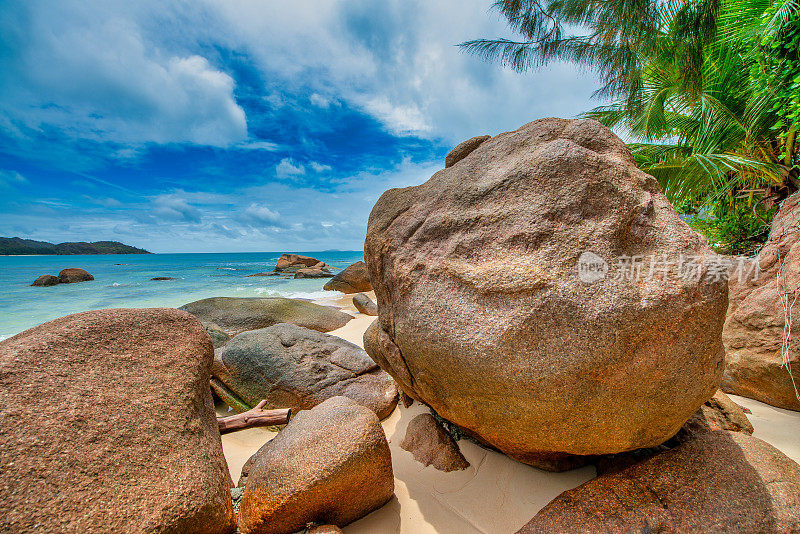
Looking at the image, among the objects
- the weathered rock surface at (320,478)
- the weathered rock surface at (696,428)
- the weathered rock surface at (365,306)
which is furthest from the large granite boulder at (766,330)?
the weathered rock surface at (365,306)

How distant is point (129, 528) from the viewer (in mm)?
1486

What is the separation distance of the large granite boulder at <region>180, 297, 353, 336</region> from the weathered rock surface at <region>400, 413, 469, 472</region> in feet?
17.0

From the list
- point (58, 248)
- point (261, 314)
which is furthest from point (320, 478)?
point (58, 248)

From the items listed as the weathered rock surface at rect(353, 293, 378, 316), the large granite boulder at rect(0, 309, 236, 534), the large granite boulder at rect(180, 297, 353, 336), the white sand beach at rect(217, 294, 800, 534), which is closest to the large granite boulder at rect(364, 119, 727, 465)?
the white sand beach at rect(217, 294, 800, 534)

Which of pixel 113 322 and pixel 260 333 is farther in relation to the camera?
pixel 260 333

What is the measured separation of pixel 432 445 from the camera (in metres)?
2.59

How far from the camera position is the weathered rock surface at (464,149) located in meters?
2.80

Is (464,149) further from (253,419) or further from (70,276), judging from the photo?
(70,276)

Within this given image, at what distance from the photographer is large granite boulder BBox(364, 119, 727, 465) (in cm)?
156

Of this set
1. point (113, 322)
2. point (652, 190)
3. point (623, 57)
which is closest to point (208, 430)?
point (113, 322)

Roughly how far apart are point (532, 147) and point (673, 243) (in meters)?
0.97

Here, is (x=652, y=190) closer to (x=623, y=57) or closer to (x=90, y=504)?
(x=90, y=504)

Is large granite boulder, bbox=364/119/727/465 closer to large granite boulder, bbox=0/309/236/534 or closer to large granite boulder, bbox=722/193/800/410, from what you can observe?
large granite boulder, bbox=0/309/236/534

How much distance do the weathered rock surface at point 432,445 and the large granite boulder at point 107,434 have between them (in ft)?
4.32
